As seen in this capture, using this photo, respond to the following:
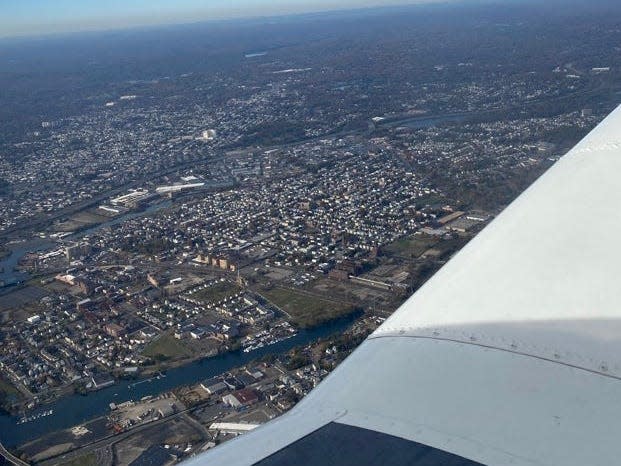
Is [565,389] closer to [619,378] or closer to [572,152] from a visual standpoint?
[619,378]

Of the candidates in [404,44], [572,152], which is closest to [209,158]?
[572,152]

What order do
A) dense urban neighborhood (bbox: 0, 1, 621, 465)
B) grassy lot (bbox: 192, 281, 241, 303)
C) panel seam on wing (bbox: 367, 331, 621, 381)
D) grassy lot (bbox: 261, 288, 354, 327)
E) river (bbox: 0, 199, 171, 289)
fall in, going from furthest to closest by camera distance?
1. river (bbox: 0, 199, 171, 289)
2. grassy lot (bbox: 192, 281, 241, 303)
3. grassy lot (bbox: 261, 288, 354, 327)
4. dense urban neighborhood (bbox: 0, 1, 621, 465)
5. panel seam on wing (bbox: 367, 331, 621, 381)

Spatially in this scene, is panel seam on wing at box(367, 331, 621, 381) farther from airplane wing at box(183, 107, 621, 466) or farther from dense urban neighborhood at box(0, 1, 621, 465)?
dense urban neighborhood at box(0, 1, 621, 465)

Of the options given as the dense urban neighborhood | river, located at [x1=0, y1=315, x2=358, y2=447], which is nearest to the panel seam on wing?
the dense urban neighborhood

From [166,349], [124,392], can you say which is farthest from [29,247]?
[124,392]

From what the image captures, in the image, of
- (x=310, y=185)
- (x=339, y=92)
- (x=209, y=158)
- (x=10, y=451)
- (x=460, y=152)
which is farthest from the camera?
(x=339, y=92)

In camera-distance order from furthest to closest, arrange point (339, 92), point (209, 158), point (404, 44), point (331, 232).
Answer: point (404, 44)
point (339, 92)
point (209, 158)
point (331, 232)
